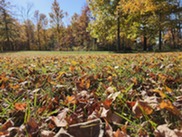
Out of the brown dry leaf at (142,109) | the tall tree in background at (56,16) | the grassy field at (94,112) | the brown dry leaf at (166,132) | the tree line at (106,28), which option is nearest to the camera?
the brown dry leaf at (166,132)

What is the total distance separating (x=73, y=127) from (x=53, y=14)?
109 ft

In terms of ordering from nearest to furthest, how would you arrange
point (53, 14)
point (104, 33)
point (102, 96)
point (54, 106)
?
point (54, 106)
point (102, 96)
point (104, 33)
point (53, 14)

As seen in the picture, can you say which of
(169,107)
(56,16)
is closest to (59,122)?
(169,107)

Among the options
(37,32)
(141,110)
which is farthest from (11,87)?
(37,32)

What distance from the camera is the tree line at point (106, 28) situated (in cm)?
1801

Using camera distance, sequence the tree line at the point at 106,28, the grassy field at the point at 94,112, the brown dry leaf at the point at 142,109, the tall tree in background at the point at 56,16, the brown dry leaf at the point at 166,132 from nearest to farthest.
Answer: the brown dry leaf at the point at 166,132
the grassy field at the point at 94,112
the brown dry leaf at the point at 142,109
the tree line at the point at 106,28
the tall tree in background at the point at 56,16

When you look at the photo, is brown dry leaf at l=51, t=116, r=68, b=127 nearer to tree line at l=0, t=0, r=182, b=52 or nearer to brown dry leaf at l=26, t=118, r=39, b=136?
brown dry leaf at l=26, t=118, r=39, b=136

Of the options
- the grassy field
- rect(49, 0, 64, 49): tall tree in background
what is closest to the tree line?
rect(49, 0, 64, 49): tall tree in background

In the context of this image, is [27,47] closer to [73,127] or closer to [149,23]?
[149,23]

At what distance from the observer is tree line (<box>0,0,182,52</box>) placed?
18.0m

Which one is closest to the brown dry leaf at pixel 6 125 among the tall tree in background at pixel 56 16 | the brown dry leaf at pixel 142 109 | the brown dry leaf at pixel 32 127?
the brown dry leaf at pixel 32 127

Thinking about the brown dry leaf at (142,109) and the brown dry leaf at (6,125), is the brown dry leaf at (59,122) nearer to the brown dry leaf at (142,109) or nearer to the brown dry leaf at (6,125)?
the brown dry leaf at (6,125)

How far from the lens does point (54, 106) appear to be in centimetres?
148

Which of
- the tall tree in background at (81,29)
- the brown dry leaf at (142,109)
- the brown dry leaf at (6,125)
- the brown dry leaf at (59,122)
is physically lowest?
the brown dry leaf at (6,125)
